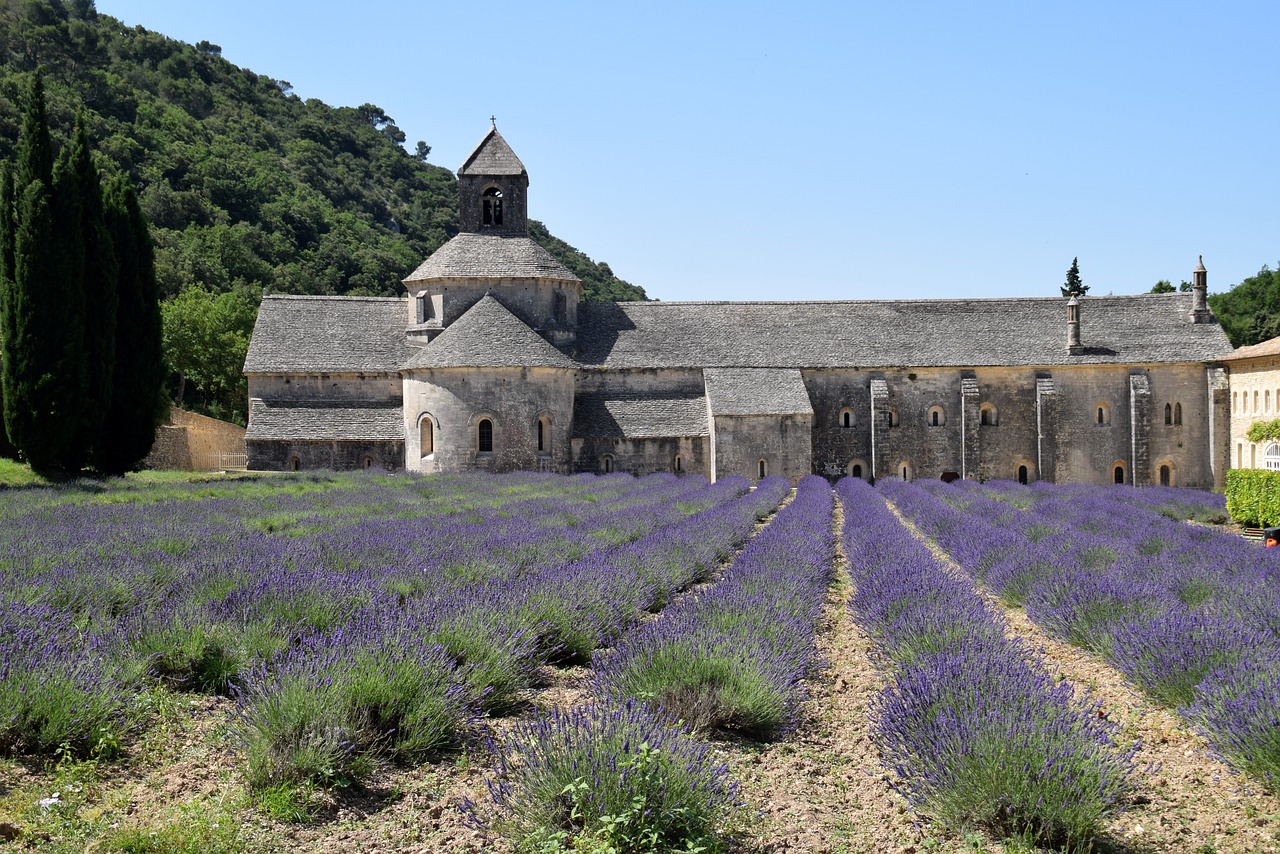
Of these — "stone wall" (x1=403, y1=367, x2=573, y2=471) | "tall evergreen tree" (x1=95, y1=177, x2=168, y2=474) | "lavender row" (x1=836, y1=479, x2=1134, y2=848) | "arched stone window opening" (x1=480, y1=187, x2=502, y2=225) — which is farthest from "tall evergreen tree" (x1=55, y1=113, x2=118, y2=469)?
"lavender row" (x1=836, y1=479, x2=1134, y2=848)

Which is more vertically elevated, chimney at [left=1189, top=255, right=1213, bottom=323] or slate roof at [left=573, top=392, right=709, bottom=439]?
chimney at [left=1189, top=255, right=1213, bottom=323]

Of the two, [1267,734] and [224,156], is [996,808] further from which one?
[224,156]

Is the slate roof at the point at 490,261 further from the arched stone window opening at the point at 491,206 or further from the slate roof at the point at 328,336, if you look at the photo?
the slate roof at the point at 328,336

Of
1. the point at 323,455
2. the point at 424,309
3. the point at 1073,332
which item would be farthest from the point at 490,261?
the point at 1073,332

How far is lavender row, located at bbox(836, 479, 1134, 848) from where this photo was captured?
435cm

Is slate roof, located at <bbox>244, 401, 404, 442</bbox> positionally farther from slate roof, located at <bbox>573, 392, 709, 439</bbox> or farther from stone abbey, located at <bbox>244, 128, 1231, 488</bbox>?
slate roof, located at <bbox>573, 392, 709, 439</bbox>

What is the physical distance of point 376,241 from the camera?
253 ft

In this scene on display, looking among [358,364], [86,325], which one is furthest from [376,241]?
[86,325]

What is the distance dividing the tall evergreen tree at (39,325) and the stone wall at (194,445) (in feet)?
36.3

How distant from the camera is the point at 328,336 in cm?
3644

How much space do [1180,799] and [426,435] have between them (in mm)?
→ 29161

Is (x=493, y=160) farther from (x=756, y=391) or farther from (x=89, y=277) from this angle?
(x=89, y=277)

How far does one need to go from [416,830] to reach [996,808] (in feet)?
8.64

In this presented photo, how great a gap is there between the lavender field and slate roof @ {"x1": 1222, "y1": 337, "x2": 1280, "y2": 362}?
24.5m
